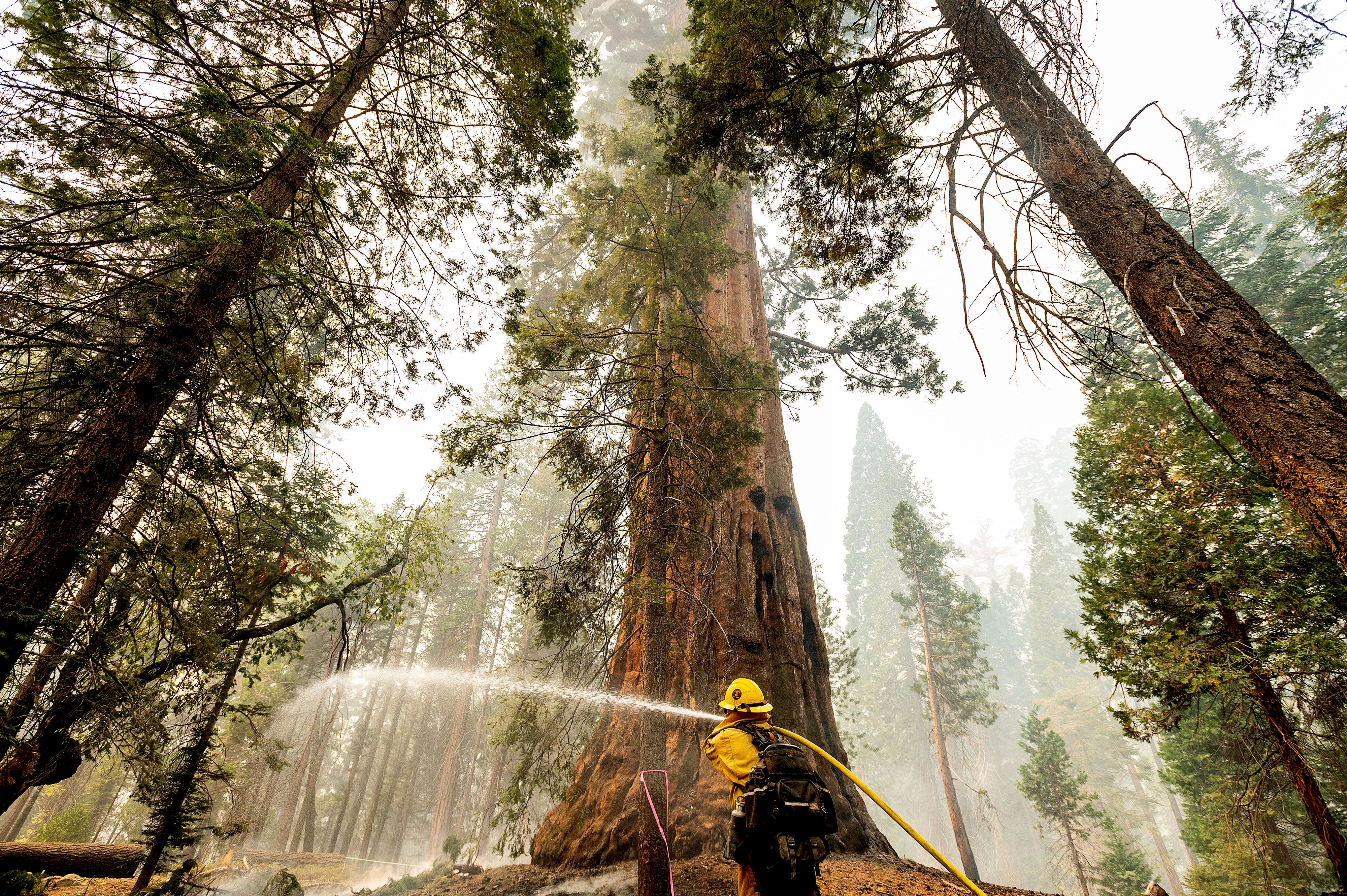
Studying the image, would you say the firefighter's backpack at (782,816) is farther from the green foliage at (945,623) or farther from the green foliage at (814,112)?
the green foliage at (945,623)

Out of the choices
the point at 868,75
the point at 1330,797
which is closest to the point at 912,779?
the point at 1330,797

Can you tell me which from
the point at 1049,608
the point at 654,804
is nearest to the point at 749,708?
the point at 654,804

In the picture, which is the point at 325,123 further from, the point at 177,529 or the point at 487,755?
the point at 487,755

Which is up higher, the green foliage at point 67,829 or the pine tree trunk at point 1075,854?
the green foliage at point 67,829

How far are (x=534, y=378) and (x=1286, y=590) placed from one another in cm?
995

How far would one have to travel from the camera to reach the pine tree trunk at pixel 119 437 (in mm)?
2758

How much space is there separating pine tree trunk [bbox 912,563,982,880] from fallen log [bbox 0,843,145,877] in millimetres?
19412

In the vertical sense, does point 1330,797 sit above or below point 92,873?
above

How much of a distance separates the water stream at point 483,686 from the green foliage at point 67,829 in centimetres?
585

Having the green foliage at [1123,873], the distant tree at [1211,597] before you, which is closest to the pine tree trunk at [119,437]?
the distant tree at [1211,597]

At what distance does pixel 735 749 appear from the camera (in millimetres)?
3303

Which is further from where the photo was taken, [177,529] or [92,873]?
[92,873]

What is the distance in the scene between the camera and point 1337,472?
2277mm

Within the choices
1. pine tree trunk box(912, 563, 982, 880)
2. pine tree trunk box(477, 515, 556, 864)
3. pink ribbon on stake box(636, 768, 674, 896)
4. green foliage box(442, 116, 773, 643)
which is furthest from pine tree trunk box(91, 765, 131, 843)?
pine tree trunk box(912, 563, 982, 880)
